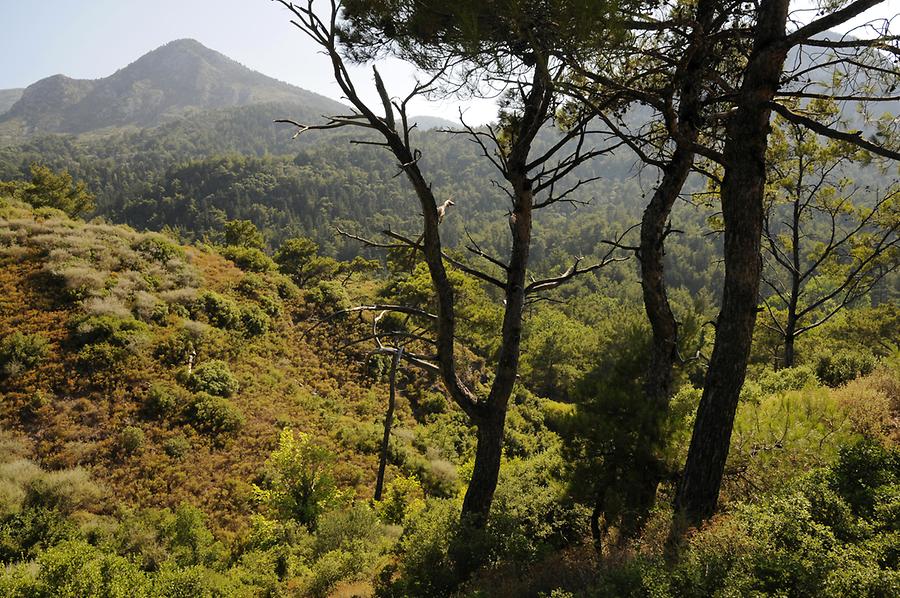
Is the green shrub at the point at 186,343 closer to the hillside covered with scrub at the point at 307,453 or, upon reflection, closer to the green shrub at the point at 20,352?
the hillside covered with scrub at the point at 307,453

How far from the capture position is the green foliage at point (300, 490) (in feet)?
37.8

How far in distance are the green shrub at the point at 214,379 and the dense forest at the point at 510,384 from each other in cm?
8

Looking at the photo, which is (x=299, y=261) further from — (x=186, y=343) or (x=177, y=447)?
(x=177, y=447)

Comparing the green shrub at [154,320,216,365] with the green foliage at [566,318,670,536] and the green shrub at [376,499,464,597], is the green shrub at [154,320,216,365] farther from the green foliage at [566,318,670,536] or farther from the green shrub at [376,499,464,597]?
the green foliage at [566,318,670,536]

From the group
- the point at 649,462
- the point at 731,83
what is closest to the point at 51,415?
the point at 649,462

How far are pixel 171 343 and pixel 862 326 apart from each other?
34.8 meters

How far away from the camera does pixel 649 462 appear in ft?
15.9

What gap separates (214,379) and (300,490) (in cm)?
634

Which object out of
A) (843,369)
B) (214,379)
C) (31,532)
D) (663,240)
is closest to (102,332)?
(214,379)

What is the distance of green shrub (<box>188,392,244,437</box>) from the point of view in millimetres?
14180

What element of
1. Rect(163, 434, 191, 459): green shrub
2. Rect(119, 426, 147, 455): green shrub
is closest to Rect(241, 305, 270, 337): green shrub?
Rect(163, 434, 191, 459): green shrub

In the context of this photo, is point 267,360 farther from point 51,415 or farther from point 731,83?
point 731,83

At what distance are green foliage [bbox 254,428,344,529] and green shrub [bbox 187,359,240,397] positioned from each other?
4.73 m

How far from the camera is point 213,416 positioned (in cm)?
1442
